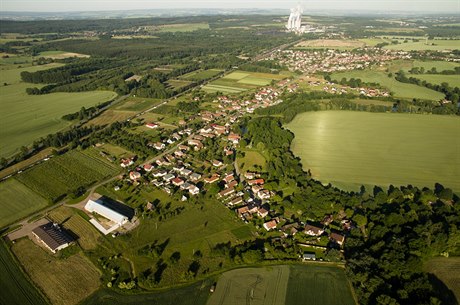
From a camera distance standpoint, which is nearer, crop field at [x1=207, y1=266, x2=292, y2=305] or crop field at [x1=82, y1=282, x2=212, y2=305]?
crop field at [x1=207, y1=266, x2=292, y2=305]

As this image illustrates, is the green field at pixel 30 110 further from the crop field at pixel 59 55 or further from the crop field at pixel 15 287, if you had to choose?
the crop field at pixel 59 55

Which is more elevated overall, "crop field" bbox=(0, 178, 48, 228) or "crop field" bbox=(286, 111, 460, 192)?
"crop field" bbox=(286, 111, 460, 192)

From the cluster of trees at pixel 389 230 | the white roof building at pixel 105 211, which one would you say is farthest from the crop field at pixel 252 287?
the white roof building at pixel 105 211

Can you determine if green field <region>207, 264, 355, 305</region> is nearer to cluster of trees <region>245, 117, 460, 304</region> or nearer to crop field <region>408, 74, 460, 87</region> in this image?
cluster of trees <region>245, 117, 460, 304</region>

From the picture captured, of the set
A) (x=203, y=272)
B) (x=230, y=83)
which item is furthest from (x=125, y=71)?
(x=203, y=272)

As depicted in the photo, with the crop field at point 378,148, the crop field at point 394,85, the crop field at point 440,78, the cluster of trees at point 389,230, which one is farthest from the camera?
the crop field at point 440,78

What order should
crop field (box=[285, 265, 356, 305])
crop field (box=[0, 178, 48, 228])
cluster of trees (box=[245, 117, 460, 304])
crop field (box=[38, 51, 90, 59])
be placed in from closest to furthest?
cluster of trees (box=[245, 117, 460, 304])
crop field (box=[285, 265, 356, 305])
crop field (box=[0, 178, 48, 228])
crop field (box=[38, 51, 90, 59])

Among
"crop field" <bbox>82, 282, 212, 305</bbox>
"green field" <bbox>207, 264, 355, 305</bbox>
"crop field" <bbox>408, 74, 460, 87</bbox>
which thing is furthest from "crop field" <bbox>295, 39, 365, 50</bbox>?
"crop field" <bbox>82, 282, 212, 305</bbox>
